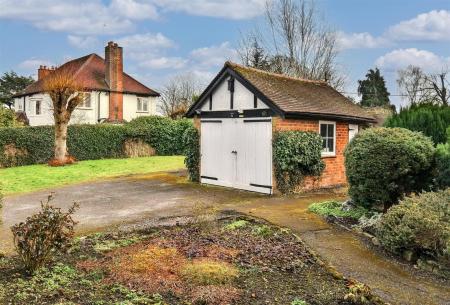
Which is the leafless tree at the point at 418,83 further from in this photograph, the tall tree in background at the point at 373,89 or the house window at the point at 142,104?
the house window at the point at 142,104

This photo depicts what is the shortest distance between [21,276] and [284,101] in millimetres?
9644

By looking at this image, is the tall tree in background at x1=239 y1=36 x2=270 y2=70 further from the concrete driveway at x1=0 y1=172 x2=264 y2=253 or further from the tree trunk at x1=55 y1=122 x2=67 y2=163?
the concrete driveway at x1=0 y1=172 x2=264 y2=253

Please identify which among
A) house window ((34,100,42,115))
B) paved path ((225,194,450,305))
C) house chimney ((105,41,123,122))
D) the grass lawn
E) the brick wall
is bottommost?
paved path ((225,194,450,305))

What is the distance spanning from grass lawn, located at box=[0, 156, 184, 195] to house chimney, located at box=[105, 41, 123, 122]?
12692 millimetres

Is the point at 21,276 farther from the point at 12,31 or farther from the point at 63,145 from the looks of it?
the point at 63,145

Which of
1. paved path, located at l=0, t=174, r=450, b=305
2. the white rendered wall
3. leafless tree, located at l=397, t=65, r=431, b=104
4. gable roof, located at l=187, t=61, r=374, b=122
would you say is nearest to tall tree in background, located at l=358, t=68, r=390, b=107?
leafless tree, located at l=397, t=65, r=431, b=104

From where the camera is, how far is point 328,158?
1486 cm

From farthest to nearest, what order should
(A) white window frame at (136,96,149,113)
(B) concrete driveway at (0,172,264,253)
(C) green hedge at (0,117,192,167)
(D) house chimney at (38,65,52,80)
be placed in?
(A) white window frame at (136,96,149,113), (D) house chimney at (38,65,52,80), (C) green hedge at (0,117,192,167), (B) concrete driveway at (0,172,264,253)

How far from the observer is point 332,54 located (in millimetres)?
32594

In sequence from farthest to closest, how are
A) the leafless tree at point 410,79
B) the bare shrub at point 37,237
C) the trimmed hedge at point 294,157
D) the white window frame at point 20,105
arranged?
the leafless tree at point 410,79 → the white window frame at point 20,105 → the trimmed hedge at point 294,157 → the bare shrub at point 37,237

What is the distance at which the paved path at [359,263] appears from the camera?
211 inches

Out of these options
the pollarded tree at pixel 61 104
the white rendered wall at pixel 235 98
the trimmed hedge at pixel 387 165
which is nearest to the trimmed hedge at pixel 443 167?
the trimmed hedge at pixel 387 165

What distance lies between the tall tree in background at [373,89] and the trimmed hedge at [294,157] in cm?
4594

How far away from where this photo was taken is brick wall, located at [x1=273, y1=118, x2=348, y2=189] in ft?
43.4
